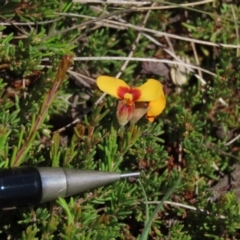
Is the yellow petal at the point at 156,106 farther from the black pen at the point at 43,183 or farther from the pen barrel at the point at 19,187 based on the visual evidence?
the pen barrel at the point at 19,187

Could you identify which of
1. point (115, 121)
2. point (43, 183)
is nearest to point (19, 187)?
point (43, 183)

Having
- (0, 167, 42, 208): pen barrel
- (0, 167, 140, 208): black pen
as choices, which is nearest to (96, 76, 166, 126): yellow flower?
(0, 167, 140, 208): black pen

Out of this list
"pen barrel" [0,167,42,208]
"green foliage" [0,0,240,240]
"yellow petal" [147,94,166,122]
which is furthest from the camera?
"yellow petal" [147,94,166,122]

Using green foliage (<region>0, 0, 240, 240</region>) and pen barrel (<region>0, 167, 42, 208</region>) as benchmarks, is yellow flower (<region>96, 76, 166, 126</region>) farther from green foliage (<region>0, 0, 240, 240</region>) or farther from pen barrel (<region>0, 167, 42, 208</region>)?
pen barrel (<region>0, 167, 42, 208</region>)

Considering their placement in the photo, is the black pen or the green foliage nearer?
the black pen

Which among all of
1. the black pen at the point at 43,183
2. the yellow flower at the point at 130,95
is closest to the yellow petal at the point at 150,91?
the yellow flower at the point at 130,95
